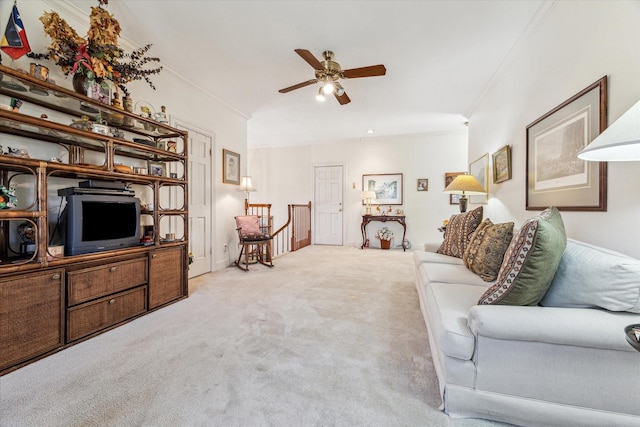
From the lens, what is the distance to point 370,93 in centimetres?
384

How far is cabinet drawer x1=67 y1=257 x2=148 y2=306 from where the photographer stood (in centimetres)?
184

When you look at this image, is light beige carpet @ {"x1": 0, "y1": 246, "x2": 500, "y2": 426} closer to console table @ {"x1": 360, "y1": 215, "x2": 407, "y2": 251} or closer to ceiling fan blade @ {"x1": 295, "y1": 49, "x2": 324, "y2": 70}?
ceiling fan blade @ {"x1": 295, "y1": 49, "x2": 324, "y2": 70}

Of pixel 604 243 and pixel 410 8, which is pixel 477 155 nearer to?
pixel 410 8

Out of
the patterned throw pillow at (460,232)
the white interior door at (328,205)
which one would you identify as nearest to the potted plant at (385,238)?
the white interior door at (328,205)

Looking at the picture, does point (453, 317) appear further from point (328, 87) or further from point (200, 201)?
point (200, 201)

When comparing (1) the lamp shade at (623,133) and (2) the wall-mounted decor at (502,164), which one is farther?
(2) the wall-mounted decor at (502,164)

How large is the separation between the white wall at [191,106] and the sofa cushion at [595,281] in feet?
11.3

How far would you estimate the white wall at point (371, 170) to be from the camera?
5.94m

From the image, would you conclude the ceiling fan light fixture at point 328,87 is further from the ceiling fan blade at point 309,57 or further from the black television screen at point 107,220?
the black television screen at point 107,220

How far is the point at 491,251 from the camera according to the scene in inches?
79.1

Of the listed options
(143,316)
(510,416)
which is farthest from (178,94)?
(510,416)

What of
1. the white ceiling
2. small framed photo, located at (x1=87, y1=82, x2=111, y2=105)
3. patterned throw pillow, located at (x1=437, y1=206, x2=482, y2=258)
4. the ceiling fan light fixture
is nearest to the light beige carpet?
patterned throw pillow, located at (x1=437, y1=206, x2=482, y2=258)

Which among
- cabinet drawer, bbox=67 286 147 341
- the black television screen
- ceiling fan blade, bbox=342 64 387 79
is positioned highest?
ceiling fan blade, bbox=342 64 387 79

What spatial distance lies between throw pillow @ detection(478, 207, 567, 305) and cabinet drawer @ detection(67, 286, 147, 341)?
2.60 meters
